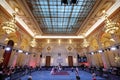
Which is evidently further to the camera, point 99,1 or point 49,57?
point 49,57

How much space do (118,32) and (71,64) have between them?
48.2ft

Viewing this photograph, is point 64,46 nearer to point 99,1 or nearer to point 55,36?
point 55,36

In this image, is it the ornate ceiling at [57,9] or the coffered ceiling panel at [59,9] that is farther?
the coffered ceiling panel at [59,9]

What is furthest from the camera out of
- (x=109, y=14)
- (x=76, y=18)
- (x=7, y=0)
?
(x=76, y=18)

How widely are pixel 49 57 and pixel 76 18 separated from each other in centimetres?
1266

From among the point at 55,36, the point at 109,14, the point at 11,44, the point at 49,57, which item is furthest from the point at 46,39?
the point at 109,14

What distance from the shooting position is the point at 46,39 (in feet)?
71.4

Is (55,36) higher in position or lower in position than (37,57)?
higher

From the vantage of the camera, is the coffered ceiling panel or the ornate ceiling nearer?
the ornate ceiling

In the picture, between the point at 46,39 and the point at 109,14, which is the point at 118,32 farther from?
the point at 46,39

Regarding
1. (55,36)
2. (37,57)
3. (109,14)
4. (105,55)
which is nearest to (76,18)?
(109,14)

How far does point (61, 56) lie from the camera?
2212 cm

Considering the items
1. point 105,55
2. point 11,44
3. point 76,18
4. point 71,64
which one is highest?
point 76,18

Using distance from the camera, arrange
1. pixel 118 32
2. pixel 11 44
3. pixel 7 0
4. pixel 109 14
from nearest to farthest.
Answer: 1. pixel 7 0
2. pixel 118 32
3. pixel 109 14
4. pixel 11 44
